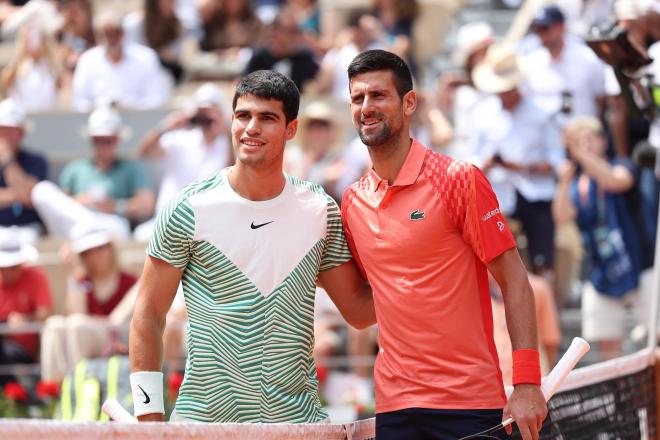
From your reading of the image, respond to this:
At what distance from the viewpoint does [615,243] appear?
1043cm

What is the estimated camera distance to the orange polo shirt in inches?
191

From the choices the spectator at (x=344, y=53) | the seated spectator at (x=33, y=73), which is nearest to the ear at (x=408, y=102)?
the spectator at (x=344, y=53)

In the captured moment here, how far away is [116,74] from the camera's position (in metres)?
13.6

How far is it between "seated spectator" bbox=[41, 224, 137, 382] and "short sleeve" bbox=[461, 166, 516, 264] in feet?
18.7

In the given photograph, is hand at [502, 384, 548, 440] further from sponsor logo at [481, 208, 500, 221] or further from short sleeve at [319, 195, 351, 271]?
short sleeve at [319, 195, 351, 271]

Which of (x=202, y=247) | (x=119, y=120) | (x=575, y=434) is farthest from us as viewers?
(x=119, y=120)

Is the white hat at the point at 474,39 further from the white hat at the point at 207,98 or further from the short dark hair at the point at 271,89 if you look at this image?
the short dark hair at the point at 271,89

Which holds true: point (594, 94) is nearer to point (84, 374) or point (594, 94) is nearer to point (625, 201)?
point (625, 201)

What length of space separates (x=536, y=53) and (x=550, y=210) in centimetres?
178

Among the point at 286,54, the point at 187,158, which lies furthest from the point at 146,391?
the point at 286,54

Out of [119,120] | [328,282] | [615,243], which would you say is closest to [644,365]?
[328,282]

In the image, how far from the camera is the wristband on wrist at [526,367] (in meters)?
4.74

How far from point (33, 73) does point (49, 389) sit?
5.29 metres

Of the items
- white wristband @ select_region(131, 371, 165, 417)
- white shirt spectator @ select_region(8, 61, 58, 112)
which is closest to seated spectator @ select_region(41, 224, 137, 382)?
white shirt spectator @ select_region(8, 61, 58, 112)
